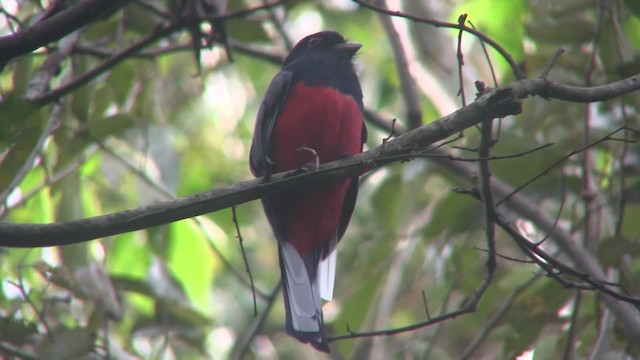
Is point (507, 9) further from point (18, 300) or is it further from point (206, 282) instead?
point (18, 300)

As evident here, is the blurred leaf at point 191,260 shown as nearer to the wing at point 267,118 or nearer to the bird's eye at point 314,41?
the wing at point 267,118

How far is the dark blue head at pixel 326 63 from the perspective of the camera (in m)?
4.00

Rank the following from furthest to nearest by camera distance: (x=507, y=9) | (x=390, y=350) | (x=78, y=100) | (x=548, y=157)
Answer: (x=390, y=350)
(x=507, y=9)
(x=78, y=100)
(x=548, y=157)

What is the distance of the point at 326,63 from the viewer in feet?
13.7

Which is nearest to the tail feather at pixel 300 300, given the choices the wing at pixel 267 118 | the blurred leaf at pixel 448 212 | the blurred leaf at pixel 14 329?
the wing at pixel 267 118

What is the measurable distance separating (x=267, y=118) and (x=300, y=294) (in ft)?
2.90

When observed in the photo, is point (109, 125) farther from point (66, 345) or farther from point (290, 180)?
point (290, 180)

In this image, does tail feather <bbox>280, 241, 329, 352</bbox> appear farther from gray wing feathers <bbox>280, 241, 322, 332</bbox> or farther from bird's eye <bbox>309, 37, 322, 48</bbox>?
bird's eye <bbox>309, 37, 322, 48</bbox>

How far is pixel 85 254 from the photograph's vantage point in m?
3.96

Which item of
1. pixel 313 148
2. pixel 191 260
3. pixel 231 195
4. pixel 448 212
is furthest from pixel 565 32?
pixel 191 260

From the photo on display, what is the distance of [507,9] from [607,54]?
92 centimetres

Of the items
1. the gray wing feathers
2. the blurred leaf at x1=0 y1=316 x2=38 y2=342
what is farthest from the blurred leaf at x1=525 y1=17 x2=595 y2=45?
the blurred leaf at x1=0 y1=316 x2=38 y2=342

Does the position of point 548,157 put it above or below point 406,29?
below

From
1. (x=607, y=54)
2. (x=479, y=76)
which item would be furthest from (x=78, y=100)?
(x=479, y=76)
